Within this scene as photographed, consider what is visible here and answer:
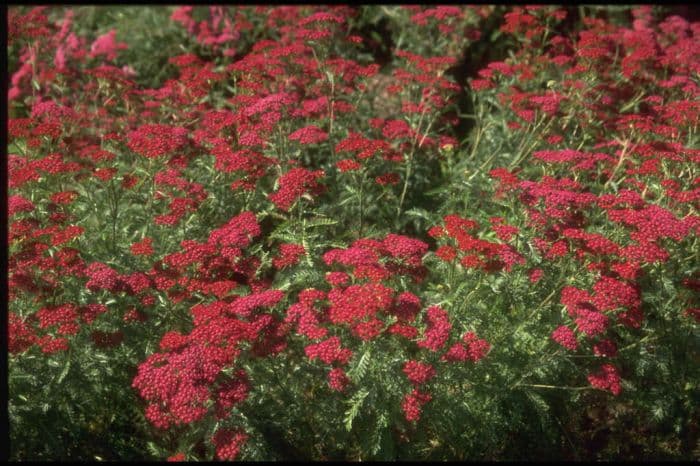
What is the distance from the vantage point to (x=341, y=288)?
3.79 metres

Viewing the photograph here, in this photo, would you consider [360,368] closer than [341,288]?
Yes

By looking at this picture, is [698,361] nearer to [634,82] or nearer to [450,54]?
[634,82]

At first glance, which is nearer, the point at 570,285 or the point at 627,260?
the point at 627,260

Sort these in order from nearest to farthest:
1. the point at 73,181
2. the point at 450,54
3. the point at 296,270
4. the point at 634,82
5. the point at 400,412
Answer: the point at 400,412 < the point at 296,270 < the point at 73,181 < the point at 634,82 < the point at 450,54

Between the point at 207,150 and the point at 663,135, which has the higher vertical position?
the point at 663,135

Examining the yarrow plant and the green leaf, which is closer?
the green leaf

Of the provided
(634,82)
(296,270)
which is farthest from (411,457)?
(634,82)

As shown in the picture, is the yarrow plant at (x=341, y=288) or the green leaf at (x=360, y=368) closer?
the green leaf at (x=360, y=368)

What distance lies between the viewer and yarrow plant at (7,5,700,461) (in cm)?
345

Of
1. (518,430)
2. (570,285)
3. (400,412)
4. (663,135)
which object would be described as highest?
(663,135)

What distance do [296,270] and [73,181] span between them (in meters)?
2.26

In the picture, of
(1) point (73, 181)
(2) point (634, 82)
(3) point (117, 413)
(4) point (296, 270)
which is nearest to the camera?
(4) point (296, 270)

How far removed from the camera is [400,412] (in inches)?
142

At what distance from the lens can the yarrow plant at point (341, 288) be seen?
3.45 m
